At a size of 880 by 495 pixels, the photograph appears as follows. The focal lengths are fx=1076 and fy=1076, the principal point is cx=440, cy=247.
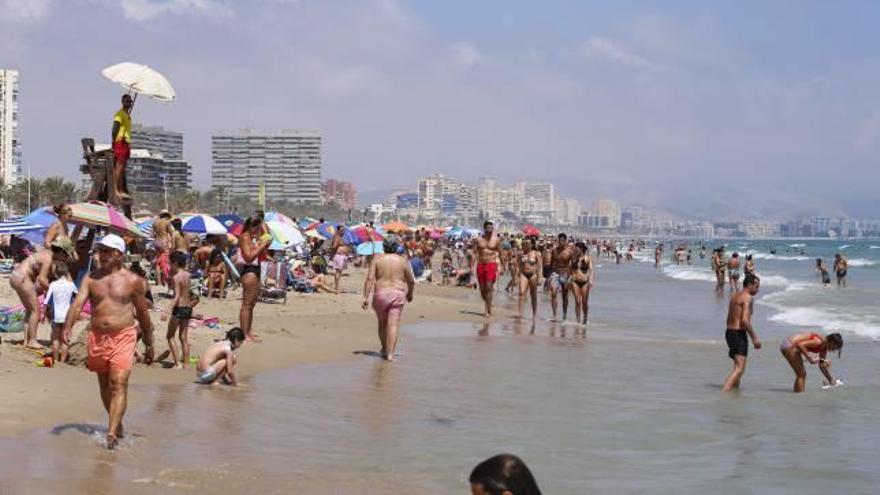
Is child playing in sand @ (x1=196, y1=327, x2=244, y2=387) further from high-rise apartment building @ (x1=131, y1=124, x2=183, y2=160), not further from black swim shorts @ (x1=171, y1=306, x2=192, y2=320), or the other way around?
high-rise apartment building @ (x1=131, y1=124, x2=183, y2=160)

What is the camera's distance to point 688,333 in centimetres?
1873

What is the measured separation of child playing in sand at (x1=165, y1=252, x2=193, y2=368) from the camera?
10425 mm

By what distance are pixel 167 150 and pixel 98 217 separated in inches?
6925

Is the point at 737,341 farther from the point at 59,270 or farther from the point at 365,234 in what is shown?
the point at 365,234

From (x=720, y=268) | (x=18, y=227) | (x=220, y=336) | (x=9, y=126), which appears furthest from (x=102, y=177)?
(x=9, y=126)

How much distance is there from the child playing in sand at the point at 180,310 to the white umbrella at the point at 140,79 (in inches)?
162

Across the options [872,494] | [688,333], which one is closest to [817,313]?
[688,333]

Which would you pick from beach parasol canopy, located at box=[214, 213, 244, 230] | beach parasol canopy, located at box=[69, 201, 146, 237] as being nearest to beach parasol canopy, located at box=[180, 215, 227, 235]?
beach parasol canopy, located at box=[214, 213, 244, 230]

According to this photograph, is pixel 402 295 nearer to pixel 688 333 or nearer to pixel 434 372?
pixel 434 372

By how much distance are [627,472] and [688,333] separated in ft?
39.5

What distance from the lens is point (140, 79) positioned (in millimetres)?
14094

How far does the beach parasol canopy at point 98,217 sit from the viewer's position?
12745 mm

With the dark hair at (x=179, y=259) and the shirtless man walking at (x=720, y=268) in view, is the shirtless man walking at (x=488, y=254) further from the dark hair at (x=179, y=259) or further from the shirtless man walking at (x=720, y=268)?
the shirtless man walking at (x=720, y=268)

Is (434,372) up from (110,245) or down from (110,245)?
down
